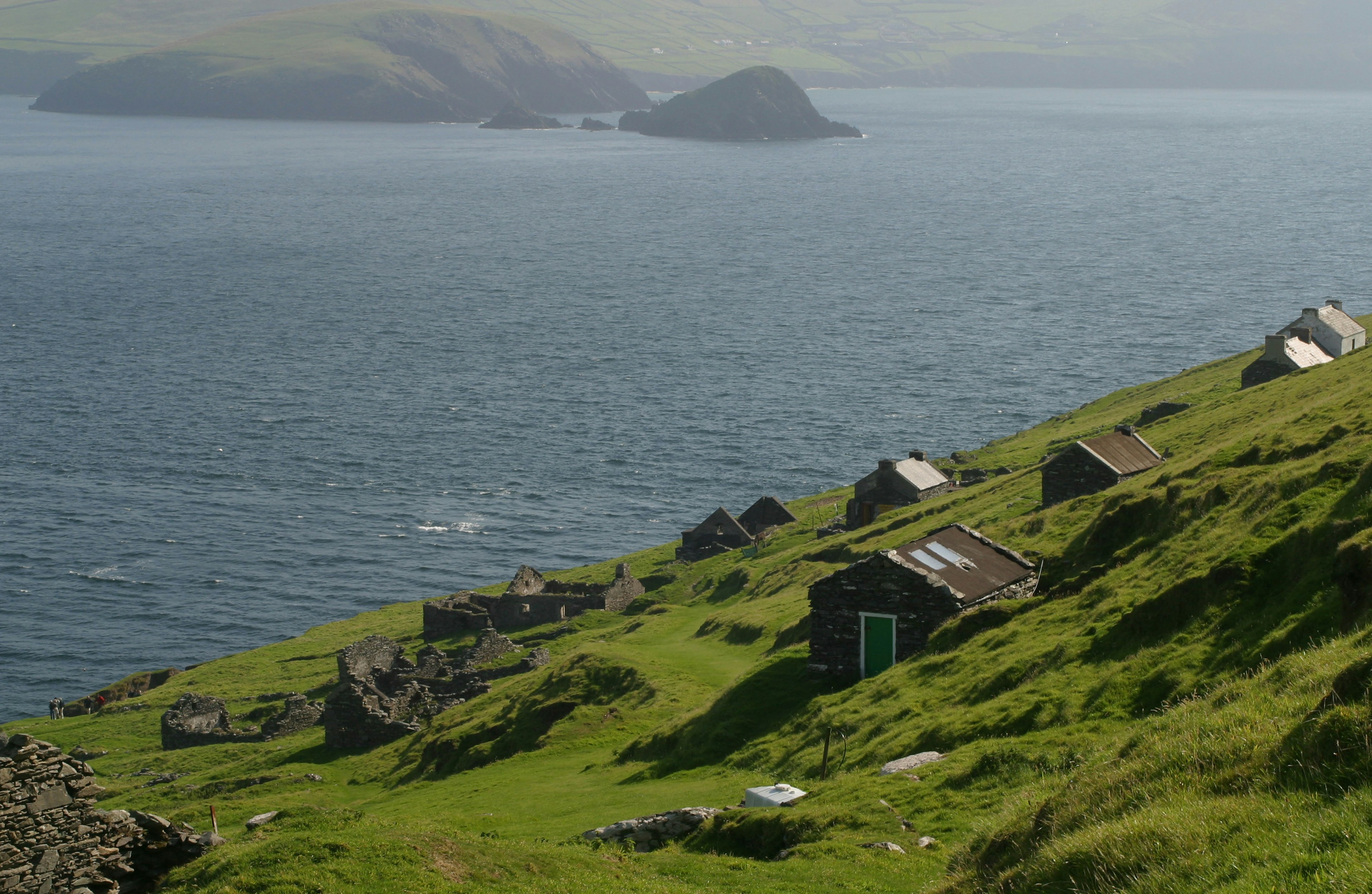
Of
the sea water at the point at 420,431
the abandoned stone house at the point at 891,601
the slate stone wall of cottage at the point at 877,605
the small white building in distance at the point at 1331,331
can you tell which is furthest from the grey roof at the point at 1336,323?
the sea water at the point at 420,431

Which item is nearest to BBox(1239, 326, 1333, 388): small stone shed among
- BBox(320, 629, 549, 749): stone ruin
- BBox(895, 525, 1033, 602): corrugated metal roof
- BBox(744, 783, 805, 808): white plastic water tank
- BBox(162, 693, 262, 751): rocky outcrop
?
BBox(895, 525, 1033, 602): corrugated metal roof

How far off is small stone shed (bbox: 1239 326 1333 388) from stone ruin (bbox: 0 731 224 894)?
64859 millimetres

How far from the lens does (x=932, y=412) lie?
14075 centimetres

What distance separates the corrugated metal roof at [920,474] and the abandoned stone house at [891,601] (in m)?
38.5

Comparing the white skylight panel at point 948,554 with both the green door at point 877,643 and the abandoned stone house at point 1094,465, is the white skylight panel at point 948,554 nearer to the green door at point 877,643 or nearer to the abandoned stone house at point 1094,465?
the green door at point 877,643

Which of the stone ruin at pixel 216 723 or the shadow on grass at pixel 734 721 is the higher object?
the shadow on grass at pixel 734 721

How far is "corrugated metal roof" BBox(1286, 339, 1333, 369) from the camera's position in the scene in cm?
7288

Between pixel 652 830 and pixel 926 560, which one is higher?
pixel 926 560

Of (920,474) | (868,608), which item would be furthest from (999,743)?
(920,474)

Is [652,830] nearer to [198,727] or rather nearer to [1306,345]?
Answer: [198,727]

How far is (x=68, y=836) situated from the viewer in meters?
24.6

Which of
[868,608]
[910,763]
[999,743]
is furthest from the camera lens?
[868,608]

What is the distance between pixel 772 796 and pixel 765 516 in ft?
220

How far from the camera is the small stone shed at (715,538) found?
92.5m
